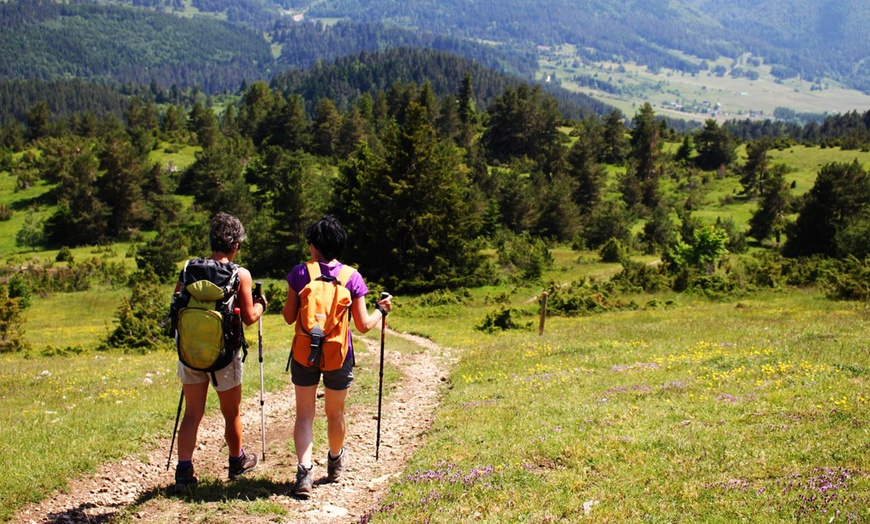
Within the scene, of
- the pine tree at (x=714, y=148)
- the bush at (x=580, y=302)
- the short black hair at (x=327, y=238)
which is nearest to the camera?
the short black hair at (x=327, y=238)

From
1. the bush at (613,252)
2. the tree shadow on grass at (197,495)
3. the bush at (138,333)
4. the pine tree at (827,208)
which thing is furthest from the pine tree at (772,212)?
the tree shadow on grass at (197,495)

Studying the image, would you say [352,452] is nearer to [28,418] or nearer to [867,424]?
[28,418]

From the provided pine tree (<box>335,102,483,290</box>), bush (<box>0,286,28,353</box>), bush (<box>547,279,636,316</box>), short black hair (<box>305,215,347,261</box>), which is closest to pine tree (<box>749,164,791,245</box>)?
pine tree (<box>335,102,483,290</box>)

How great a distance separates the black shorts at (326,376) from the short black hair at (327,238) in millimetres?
1382

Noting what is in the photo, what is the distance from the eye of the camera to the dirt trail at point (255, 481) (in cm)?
750

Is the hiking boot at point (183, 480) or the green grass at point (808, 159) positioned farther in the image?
the green grass at point (808, 159)

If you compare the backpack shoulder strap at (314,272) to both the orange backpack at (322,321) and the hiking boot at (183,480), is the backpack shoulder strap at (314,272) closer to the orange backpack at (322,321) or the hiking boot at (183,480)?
the orange backpack at (322,321)

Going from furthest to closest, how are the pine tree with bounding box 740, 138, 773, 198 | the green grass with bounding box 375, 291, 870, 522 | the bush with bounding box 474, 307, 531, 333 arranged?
the pine tree with bounding box 740, 138, 773, 198, the bush with bounding box 474, 307, 531, 333, the green grass with bounding box 375, 291, 870, 522

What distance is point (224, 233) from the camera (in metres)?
7.55

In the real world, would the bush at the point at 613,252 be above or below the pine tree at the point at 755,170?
below

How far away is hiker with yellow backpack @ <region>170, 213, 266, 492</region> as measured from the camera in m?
7.36

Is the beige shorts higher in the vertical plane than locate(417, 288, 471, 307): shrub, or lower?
higher

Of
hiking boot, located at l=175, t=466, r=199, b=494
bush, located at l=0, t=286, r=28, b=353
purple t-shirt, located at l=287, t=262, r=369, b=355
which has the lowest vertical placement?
bush, located at l=0, t=286, r=28, b=353

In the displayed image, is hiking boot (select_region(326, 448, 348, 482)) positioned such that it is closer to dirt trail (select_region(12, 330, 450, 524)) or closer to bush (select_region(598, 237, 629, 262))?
dirt trail (select_region(12, 330, 450, 524))
